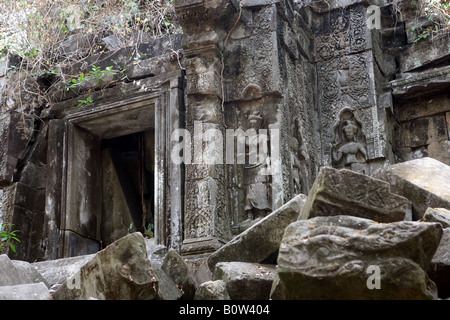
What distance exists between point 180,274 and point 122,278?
1.75 ft

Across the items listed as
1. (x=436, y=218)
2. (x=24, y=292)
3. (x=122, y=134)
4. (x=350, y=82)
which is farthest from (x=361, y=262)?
(x=122, y=134)

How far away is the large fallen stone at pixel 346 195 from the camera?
4.00m

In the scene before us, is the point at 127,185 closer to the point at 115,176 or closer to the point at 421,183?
the point at 115,176

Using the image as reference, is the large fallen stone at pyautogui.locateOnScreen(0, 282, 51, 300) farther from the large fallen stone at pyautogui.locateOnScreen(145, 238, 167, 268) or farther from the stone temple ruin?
the large fallen stone at pyautogui.locateOnScreen(145, 238, 167, 268)

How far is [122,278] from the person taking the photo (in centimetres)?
389

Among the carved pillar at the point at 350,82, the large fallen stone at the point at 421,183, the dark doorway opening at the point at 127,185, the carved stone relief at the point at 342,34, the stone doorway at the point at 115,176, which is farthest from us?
the dark doorway opening at the point at 127,185

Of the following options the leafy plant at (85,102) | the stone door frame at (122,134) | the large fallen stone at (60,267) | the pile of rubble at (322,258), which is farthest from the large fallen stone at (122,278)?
the leafy plant at (85,102)

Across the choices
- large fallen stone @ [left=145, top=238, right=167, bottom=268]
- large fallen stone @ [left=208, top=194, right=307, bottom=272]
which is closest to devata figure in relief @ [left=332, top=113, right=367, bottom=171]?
large fallen stone @ [left=145, top=238, right=167, bottom=268]

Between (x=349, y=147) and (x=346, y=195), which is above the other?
(x=349, y=147)

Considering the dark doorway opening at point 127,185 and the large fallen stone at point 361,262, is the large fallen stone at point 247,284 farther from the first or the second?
the dark doorway opening at point 127,185

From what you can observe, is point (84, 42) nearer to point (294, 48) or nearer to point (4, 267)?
point (294, 48)

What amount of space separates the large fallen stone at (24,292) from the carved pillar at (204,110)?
9.86 ft

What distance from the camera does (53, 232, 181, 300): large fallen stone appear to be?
386cm
